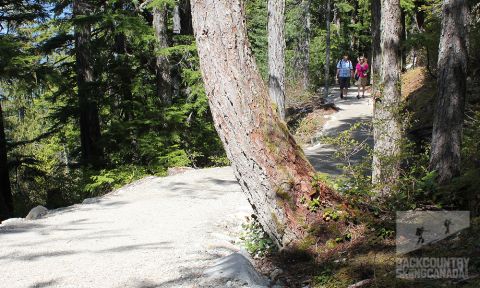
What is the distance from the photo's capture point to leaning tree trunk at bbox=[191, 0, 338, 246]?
485 centimetres

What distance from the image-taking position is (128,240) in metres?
6.28

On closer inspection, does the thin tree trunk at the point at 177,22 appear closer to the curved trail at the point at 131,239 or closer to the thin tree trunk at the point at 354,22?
the curved trail at the point at 131,239

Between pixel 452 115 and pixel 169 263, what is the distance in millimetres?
4253

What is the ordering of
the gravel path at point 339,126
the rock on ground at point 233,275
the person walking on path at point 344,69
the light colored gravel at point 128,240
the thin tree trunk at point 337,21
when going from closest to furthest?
the rock on ground at point 233,275
the light colored gravel at point 128,240
the gravel path at point 339,126
the person walking on path at point 344,69
the thin tree trunk at point 337,21

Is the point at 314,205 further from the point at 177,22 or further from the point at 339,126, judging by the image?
the point at 177,22

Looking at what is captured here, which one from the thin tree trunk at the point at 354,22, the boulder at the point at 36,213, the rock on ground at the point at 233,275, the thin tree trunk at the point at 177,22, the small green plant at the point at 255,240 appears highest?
the thin tree trunk at the point at 354,22

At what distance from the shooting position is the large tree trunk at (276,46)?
12.9 meters

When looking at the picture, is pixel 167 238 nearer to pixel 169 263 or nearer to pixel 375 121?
pixel 169 263

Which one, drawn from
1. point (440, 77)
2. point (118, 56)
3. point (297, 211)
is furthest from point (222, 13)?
point (118, 56)

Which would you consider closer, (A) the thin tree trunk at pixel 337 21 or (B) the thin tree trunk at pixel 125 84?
(B) the thin tree trunk at pixel 125 84

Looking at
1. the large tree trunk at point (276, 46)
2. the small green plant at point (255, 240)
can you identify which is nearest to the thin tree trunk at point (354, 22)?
the large tree trunk at point (276, 46)

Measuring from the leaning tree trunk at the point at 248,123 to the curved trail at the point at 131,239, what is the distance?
3.75 feet

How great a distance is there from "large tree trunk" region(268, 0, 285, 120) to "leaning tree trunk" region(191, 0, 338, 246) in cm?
794

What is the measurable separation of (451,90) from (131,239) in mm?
5096
